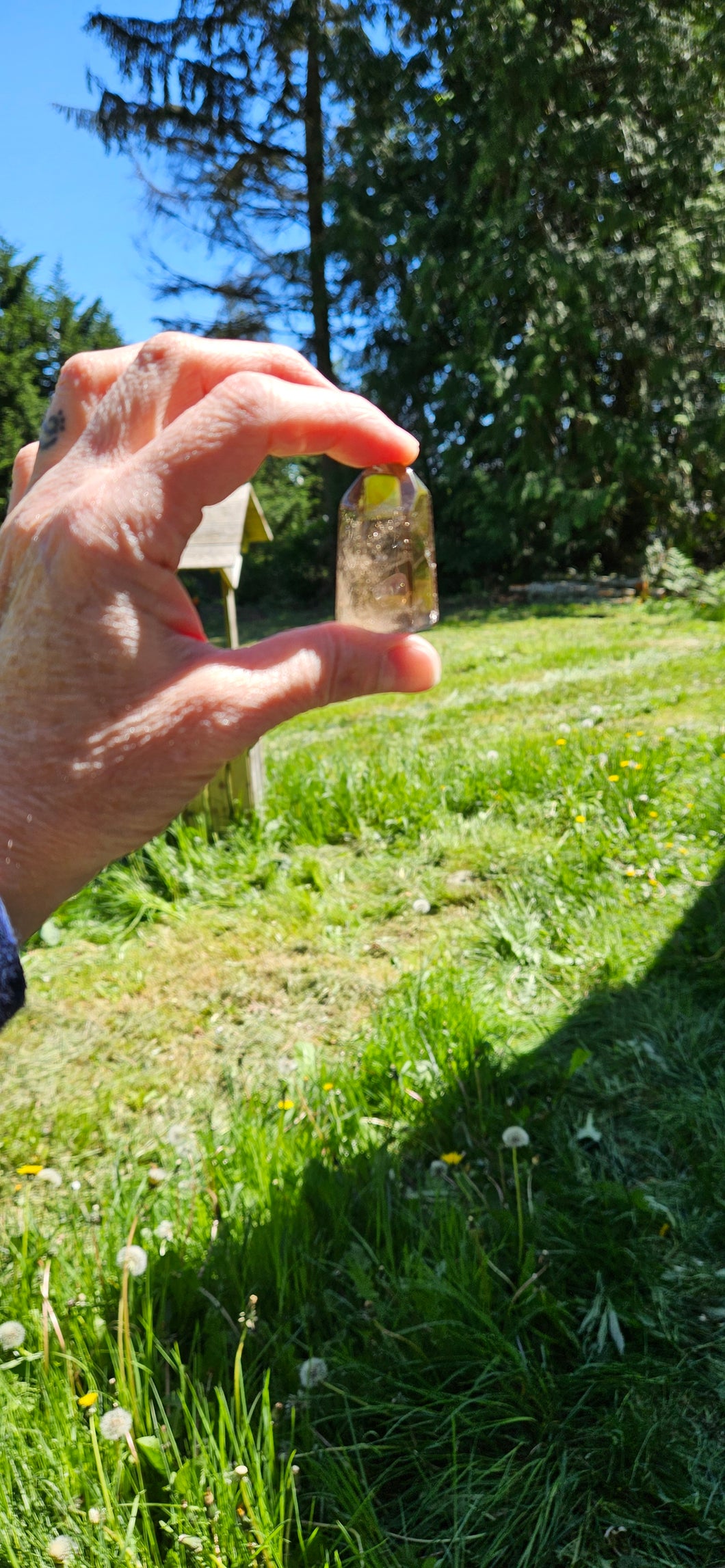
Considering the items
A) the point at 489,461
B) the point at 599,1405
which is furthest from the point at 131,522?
the point at 489,461

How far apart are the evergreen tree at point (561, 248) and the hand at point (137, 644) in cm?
1109

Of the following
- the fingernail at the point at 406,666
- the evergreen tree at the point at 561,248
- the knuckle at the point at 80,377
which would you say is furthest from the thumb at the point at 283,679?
the evergreen tree at the point at 561,248

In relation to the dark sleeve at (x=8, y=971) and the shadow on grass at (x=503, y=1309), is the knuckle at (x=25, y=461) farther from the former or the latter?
the shadow on grass at (x=503, y=1309)

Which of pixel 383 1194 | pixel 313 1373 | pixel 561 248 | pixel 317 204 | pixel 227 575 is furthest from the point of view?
pixel 317 204

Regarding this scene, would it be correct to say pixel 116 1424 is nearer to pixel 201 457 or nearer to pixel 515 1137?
pixel 515 1137

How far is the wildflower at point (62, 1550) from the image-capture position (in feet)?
4.28

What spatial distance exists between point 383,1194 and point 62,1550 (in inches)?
31.7

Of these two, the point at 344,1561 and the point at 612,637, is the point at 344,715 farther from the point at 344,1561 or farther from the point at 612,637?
the point at 344,1561

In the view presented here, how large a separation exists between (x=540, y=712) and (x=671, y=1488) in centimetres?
482

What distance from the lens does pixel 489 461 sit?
1331 centimetres

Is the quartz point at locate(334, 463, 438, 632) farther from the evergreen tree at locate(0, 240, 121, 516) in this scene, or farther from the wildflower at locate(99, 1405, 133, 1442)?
the evergreen tree at locate(0, 240, 121, 516)

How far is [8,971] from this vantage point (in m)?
0.93

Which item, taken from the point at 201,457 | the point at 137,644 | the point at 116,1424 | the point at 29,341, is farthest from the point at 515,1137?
the point at 29,341

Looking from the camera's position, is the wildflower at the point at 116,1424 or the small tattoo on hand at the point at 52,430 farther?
the wildflower at the point at 116,1424
